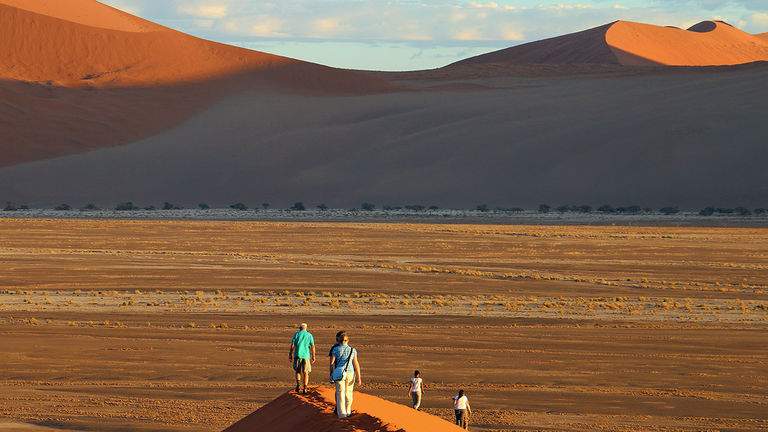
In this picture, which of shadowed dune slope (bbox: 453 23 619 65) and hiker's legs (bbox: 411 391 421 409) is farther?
shadowed dune slope (bbox: 453 23 619 65)

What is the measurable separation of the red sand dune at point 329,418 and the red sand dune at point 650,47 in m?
148

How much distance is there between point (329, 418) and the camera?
836cm

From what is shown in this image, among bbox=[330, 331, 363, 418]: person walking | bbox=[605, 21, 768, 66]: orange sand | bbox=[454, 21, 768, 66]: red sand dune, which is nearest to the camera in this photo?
bbox=[330, 331, 363, 418]: person walking

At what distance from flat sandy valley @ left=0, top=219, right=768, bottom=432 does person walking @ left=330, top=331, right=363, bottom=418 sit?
3435 mm

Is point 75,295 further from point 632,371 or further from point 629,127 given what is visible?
point 629,127

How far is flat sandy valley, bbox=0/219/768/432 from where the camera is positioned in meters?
12.2

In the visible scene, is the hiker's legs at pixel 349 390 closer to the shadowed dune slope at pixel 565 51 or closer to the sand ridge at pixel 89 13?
the sand ridge at pixel 89 13

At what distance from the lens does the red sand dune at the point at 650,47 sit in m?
156

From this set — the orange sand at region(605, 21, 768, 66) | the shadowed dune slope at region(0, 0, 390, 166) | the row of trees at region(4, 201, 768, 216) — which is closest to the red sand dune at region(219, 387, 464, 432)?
the row of trees at region(4, 201, 768, 216)

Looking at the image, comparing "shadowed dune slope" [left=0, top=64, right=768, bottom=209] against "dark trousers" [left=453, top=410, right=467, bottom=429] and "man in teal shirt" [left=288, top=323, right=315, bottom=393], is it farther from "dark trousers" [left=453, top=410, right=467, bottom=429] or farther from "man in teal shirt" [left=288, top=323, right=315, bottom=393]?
"man in teal shirt" [left=288, top=323, right=315, bottom=393]

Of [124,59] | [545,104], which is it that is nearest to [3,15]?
[124,59]

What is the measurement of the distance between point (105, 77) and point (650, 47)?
8313 cm

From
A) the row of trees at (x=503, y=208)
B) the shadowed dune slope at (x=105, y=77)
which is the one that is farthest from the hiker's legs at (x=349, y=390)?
the shadowed dune slope at (x=105, y=77)

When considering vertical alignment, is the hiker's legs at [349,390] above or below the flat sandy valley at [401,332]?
above
